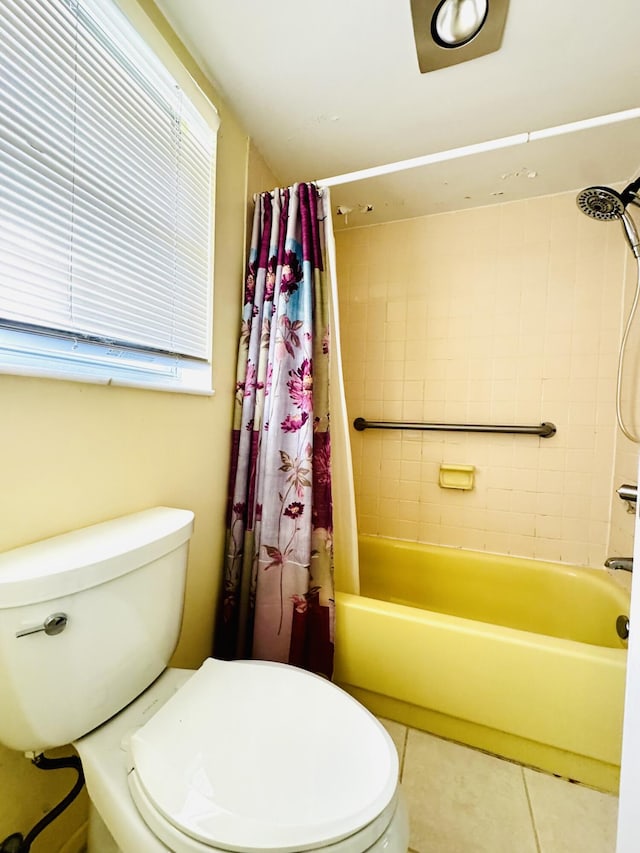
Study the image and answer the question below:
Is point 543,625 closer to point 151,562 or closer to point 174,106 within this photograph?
point 151,562

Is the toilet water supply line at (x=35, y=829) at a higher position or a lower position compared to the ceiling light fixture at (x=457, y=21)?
lower

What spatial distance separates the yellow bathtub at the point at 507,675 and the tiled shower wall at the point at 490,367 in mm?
304

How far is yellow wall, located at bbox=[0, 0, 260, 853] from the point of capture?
0.68m

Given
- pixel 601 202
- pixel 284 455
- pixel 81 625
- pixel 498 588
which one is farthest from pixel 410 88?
pixel 498 588

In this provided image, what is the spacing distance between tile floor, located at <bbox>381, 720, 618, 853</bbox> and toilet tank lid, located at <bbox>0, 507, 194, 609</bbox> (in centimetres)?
101

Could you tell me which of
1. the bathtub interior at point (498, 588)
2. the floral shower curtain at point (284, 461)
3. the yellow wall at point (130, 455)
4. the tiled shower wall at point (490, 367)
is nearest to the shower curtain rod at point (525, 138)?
the floral shower curtain at point (284, 461)

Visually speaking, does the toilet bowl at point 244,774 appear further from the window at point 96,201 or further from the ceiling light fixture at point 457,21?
the ceiling light fixture at point 457,21

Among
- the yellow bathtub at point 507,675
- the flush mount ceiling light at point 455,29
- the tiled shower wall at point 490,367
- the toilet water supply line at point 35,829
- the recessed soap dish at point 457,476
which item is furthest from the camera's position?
the recessed soap dish at point 457,476

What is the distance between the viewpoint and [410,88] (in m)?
1.10

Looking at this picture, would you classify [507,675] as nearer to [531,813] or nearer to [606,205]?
[531,813]

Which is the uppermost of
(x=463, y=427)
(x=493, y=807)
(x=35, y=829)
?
(x=463, y=427)

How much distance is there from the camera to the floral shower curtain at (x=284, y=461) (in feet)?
3.81

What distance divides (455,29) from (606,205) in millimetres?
715

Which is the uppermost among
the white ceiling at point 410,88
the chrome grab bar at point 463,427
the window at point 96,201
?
the white ceiling at point 410,88
